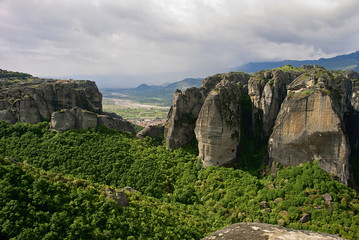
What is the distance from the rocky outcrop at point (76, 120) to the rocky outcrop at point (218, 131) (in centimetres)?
1707

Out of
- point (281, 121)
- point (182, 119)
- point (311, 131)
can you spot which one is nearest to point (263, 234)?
point (311, 131)

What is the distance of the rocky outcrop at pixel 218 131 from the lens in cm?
3030

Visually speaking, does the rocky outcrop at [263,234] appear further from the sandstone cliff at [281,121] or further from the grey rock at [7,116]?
the grey rock at [7,116]

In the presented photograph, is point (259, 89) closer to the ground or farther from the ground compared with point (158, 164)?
farther from the ground

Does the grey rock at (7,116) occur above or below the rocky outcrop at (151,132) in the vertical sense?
above

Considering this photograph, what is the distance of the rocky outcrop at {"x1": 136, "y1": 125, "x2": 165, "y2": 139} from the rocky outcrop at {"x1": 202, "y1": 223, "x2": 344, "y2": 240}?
3163cm

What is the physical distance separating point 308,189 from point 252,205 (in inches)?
242

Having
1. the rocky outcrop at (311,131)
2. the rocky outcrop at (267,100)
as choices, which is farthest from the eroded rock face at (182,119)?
the rocky outcrop at (311,131)

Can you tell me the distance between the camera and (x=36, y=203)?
1367 cm

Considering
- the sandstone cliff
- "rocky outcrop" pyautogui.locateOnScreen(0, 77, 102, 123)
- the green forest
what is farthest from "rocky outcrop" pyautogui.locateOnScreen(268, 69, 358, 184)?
"rocky outcrop" pyautogui.locateOnScreen(0, 77, 102, 123)

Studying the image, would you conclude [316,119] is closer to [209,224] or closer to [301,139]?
[301,139]

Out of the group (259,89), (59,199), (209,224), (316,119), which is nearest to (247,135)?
(259,89)

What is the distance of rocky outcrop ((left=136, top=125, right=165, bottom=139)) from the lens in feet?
129

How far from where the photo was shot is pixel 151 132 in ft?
132
